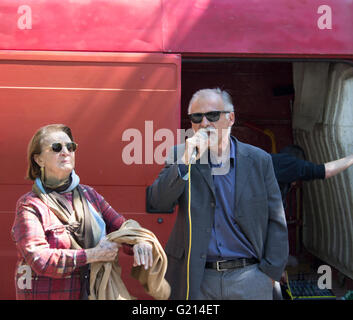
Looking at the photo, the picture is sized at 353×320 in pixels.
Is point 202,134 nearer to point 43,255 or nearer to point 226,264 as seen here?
point 226,264

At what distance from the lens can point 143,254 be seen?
2111mm

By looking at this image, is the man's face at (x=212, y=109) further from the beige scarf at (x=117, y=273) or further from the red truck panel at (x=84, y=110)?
the red truck panel at (x=84, y=110)

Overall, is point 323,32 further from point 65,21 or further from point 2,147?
point 2,147

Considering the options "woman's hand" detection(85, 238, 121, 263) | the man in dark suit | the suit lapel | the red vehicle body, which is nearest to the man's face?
the man in dark suit

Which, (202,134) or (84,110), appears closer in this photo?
(202,134)

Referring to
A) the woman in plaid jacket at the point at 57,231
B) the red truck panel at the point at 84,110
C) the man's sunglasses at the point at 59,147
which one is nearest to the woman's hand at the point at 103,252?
the woman in plaid jacket at the point at 57,231

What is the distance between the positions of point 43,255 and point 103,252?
25cm

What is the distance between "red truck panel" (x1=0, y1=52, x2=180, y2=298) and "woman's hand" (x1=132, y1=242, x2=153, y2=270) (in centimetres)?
133

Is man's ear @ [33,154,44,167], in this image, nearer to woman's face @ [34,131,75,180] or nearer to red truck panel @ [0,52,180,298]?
woman's face @ [34,131,75,180]

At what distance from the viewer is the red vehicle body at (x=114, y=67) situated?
340cm

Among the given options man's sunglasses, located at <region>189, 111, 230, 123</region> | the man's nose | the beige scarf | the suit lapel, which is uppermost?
man's sunglasses, located at <region>189, 111, 230, 123</region>

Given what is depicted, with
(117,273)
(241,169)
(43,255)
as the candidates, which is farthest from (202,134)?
(43,255)

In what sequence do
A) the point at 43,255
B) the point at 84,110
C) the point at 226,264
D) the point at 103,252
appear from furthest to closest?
the point at 84,110, the point at 226,264, the point at 103,252, the point at 43,255

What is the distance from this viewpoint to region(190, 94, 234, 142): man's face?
95.6 inches
